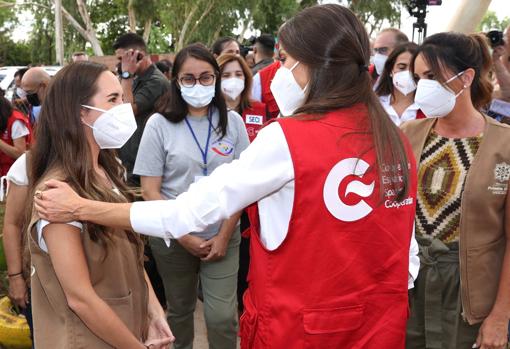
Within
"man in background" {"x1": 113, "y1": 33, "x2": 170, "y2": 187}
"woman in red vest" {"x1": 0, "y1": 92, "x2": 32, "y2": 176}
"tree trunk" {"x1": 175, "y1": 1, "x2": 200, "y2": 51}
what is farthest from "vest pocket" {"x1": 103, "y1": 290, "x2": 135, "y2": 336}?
"tree trunk" {"x1": 175, "y1": 1, "x2": 200, "y2": 51}

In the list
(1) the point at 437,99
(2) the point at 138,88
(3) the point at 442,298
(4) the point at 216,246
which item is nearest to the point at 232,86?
(2) the point at 138,88

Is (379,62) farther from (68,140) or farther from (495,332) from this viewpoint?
(68,140)

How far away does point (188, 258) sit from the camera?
3.28 meters

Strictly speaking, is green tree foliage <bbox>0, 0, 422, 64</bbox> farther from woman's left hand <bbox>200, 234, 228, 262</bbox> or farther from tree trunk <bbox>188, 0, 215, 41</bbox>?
woman's left hand <bbox>200, 234, 228, 262</bbox>

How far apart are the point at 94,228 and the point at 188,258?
4.69 feet

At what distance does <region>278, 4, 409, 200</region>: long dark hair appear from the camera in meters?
1.68

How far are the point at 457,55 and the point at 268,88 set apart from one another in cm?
246

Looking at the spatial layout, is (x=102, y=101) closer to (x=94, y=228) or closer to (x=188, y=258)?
(x=94, y=228)

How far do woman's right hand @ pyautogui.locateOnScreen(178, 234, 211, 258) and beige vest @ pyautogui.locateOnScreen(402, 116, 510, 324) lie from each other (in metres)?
1.42

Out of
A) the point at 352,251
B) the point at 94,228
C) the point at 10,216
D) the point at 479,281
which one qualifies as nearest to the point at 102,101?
the point at 94,228

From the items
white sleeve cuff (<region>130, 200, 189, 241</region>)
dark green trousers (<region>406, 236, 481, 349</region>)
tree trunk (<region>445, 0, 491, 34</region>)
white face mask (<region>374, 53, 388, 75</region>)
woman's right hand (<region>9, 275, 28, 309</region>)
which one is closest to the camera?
white sleeve cuff (<region>130, 200, 189, 241</region>)

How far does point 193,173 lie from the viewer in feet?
10.8

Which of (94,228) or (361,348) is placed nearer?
(361,348)

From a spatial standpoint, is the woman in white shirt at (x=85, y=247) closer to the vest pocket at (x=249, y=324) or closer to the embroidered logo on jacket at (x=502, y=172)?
the vest pocket at (x=249, y=324)
